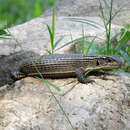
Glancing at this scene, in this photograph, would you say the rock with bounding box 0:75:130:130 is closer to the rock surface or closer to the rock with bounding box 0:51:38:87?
the rock surface

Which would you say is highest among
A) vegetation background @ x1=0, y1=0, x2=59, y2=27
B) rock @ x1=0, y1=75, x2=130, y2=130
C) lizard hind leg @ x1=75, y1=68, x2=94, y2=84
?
vegetation background @ x1=0, y1=0, x2=59, y2=27

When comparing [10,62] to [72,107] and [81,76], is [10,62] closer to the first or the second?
[81,76]

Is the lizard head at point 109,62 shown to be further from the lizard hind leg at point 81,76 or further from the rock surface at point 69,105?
the lizard hind leg at point 81,76

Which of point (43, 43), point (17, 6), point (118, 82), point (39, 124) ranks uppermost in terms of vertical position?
point (17, 6)

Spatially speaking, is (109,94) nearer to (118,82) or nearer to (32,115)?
(118,82)

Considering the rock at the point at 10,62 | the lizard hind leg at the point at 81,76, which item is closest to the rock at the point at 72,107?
the lizard hind leg at the point at 81,76

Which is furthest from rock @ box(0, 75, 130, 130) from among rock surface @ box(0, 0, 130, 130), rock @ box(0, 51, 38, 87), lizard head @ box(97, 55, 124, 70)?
rock @ box(0, 51, 38, 87)

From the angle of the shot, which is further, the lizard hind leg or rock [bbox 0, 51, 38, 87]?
rock [bbox 0, 51, 38, 87]

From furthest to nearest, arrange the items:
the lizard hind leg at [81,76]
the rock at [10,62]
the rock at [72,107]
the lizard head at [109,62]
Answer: the rock at [10,62], the lizard head at [109,62], the lizard hind leg at [81,76], the rock at [72,107]

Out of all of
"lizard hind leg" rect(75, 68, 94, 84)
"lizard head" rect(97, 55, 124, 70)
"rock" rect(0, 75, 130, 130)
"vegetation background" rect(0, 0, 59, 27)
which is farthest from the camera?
"vegetation background" rect(0, 0, 59, 27)

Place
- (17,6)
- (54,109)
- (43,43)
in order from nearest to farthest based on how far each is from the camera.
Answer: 1. (54,109)
2. (43,43)
3. (17,6)

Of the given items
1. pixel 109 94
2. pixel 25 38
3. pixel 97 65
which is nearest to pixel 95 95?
pixel 109 94
